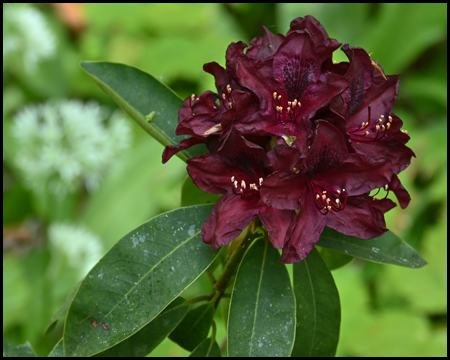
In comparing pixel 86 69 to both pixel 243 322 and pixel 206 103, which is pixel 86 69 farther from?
pixel 243 322

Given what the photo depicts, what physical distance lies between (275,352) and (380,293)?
4.66ft

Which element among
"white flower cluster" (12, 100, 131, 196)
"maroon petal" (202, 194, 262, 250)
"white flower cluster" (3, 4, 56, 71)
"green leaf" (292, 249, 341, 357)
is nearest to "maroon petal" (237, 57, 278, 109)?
"maroon petal" (202, 194, 262, 250)

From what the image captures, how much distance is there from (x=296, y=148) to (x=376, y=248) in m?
0.22

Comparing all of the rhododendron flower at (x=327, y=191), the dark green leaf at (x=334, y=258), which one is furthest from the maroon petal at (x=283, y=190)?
the dark green leaf at (x=334, y=258)

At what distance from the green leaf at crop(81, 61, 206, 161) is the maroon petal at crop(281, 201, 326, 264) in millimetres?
188

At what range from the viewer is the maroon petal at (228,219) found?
57cm

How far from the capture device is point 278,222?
0.58 m

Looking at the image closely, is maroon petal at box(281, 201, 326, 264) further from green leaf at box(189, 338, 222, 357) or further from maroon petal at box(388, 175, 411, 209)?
green leaf at box(189, 338, 222, 357)


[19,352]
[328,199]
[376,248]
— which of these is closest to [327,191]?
[328,199]

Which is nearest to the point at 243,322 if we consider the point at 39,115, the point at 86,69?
the point at 86,69

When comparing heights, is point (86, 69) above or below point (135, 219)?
above

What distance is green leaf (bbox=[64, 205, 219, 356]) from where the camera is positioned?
1.88 ft

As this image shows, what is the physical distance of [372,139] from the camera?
0.62m

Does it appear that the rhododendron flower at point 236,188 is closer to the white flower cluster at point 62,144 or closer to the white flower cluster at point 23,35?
the white flower cluster at point 62,144
